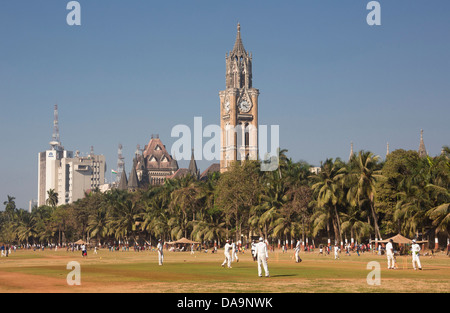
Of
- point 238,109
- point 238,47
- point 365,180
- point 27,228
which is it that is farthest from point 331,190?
point 27,228

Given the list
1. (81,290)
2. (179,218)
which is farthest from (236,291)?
(179,218)

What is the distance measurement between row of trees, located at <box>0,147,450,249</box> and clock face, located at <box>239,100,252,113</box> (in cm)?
4812

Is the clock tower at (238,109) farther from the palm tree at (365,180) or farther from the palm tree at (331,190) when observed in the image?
the palm tree at (365,180)

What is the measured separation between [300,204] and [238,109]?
8905 centimetres

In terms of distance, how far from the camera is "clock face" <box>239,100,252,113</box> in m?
175

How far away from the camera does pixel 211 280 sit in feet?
102

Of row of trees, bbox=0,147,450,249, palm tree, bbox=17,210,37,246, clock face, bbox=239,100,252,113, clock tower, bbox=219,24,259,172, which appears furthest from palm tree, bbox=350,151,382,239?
palm tree, bbox=17,210,37,246

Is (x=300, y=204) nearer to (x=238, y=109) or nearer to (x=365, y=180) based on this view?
(x=365, y=180)

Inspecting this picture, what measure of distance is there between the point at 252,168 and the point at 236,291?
7676 centimetres

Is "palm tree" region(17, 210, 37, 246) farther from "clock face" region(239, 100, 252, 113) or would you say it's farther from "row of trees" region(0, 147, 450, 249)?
"clock face" region(239, 100, 252, 113)

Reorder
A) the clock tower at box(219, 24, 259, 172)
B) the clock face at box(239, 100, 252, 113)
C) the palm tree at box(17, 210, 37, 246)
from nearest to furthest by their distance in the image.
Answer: the clock tower at box(219, 24, 259, 172) → the clock face at box(239, 100, 252, 113) → the palm tree at box(17, 210, 37, 246)

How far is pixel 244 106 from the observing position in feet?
576

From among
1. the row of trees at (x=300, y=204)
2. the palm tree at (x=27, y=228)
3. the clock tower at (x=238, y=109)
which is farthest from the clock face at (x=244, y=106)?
the palm tree at (x=27, y=228)
